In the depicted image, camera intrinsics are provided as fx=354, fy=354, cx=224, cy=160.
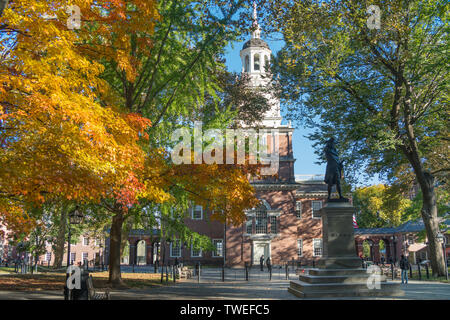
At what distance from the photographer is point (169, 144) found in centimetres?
1605

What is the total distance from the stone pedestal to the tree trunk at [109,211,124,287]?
825 cm

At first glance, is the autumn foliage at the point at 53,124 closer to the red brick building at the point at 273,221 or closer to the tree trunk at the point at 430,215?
the tree trunk at the point at 430,215

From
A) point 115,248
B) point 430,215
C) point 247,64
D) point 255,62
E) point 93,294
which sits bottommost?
point 93,294

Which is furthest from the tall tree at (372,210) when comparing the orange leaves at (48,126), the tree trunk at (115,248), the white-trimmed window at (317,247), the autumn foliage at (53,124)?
the orange leaves at (48,126)

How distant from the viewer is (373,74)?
21.3m

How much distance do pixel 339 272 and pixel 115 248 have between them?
10235 mm

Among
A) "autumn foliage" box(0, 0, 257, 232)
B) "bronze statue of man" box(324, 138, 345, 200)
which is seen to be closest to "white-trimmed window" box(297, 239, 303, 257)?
"bronze statue of man" box(324, 138, 345, 200)

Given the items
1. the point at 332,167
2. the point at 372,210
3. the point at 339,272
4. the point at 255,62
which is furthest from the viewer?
the point at 372,210

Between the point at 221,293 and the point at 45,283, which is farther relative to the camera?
the point at 45,283

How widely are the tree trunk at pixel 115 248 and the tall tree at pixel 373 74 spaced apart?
11.0m

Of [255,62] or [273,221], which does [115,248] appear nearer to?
[273,221]

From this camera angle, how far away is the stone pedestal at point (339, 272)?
11.6 meters

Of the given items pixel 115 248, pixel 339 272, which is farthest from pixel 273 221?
pixel 339 272

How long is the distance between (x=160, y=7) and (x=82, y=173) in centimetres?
767
